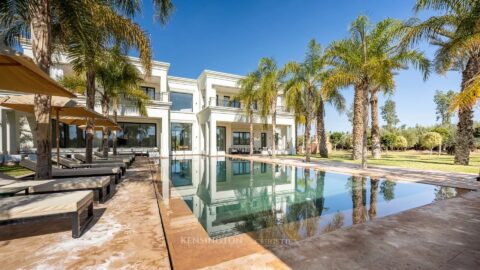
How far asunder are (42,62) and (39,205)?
393 cm

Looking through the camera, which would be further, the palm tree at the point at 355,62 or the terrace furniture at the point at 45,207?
the palm tree at the point at 355,62

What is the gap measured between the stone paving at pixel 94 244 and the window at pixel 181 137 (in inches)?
734

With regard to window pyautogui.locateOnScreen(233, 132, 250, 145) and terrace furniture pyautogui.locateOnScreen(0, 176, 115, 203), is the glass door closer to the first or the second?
window pyautogui.locateOnScreen(233, 132, 250, 145)

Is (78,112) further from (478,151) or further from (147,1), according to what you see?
(478,151)

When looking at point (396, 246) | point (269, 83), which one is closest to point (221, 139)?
point (269, 83)

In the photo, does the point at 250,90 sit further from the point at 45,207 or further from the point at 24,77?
the point at 45,207

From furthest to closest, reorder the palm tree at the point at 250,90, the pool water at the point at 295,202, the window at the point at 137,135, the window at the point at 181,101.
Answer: the window at the point at 181,101
the window at the point at 137,135
the palm tree at the point at 250,90
the pool water at the point at 295,202

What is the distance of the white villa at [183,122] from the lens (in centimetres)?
1731

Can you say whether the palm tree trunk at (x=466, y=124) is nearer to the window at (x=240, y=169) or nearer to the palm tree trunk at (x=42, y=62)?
the window at (x=240, y=169)

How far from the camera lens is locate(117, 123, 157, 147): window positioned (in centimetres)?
1992

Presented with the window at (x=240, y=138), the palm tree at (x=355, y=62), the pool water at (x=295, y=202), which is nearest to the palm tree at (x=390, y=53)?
the palm tree at (x=355, y=62)

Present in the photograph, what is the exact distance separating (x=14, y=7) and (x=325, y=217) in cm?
907

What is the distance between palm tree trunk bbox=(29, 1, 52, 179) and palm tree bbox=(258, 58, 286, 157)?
13721mm

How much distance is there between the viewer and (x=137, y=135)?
20422mm
